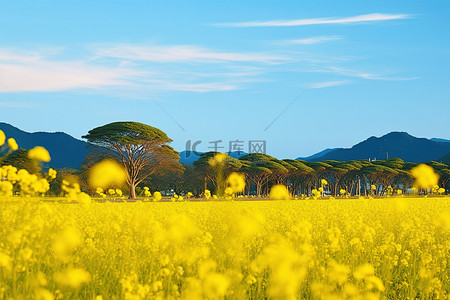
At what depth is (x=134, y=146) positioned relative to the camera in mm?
45125

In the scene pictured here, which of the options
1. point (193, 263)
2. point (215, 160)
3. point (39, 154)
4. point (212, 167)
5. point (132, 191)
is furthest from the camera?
point (212, 167)

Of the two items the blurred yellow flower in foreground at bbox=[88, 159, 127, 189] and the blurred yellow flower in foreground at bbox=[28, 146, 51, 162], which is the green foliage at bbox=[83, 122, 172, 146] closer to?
the blurred yellow flower in foreground at bbox=[88, 159, 127, 189]

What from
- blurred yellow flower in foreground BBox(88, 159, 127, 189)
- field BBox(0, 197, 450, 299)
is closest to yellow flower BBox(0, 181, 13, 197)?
field BBox(0, 197, 450, 299)

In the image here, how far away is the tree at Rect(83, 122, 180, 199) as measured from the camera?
44750 millimetres

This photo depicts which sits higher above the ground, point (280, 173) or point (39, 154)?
point (280, 173)

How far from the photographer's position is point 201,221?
11188 millimetres

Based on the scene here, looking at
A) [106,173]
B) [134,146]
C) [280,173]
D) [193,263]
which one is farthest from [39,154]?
[280,173]

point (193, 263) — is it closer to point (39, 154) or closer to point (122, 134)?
point (39, 154)

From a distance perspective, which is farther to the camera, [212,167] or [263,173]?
[263,173]

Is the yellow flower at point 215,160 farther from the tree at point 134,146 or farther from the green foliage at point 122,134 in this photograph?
the green foliage at point 122,134

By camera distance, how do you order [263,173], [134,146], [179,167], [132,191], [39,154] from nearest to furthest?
[39,154], [132,191], [134,146], [179,167], [263,173]

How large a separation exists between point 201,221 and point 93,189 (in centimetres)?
4282

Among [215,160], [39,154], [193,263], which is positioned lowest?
[193,263]

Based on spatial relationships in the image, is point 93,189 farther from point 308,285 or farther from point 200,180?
point 308,285
